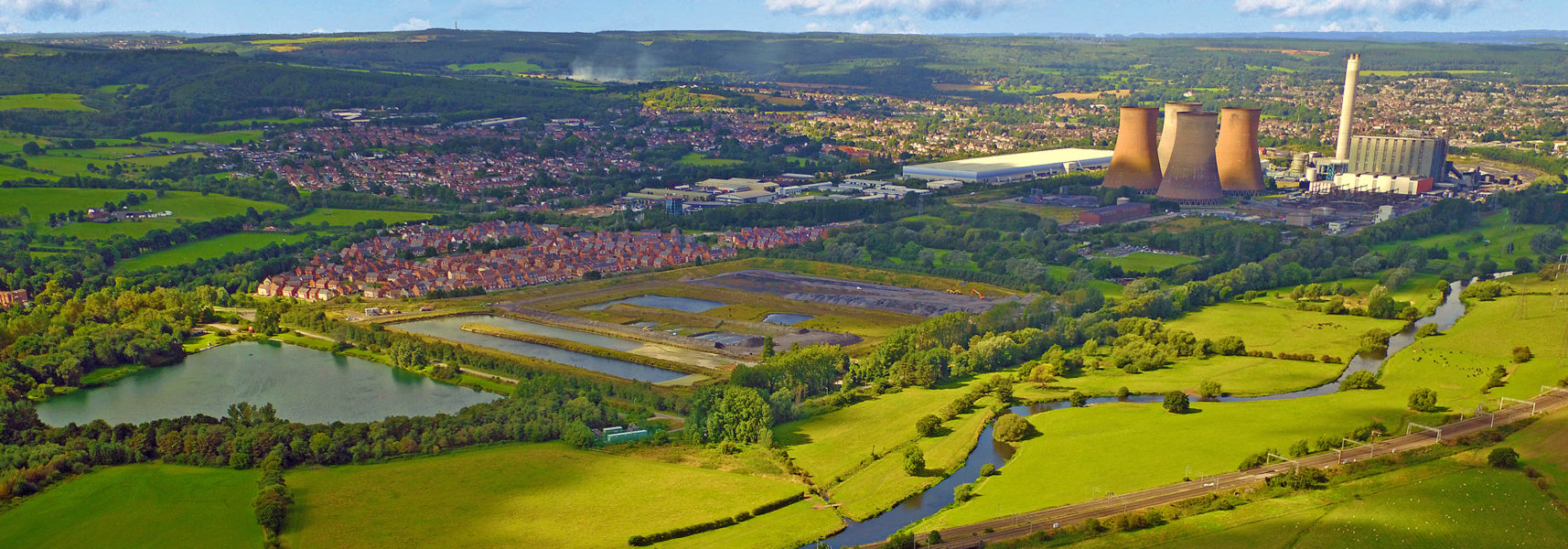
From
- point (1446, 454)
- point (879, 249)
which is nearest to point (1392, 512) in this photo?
point (1446, 454)

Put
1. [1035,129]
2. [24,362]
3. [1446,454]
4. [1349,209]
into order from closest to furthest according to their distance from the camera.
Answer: [1446,454]
[24,362]
[1349,209]
[1035,129]

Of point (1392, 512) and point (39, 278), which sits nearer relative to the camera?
point (1392, 512)

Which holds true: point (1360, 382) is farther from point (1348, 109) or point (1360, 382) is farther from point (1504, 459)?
point (1348, 109)

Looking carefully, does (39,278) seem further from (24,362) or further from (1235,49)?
(1235,49)

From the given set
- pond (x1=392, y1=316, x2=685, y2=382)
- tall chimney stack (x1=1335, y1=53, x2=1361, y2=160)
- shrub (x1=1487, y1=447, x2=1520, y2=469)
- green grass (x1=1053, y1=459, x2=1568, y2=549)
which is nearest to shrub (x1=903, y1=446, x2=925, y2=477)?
green grass (x1=1053, y1=459, x2=1568, y2=549)

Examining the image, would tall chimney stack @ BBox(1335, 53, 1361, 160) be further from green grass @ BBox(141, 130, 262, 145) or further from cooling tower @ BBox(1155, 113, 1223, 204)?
green grass @ BBox(141, 130, 262, 145)

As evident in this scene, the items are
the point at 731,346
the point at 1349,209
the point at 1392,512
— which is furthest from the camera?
the point at 1349,209
